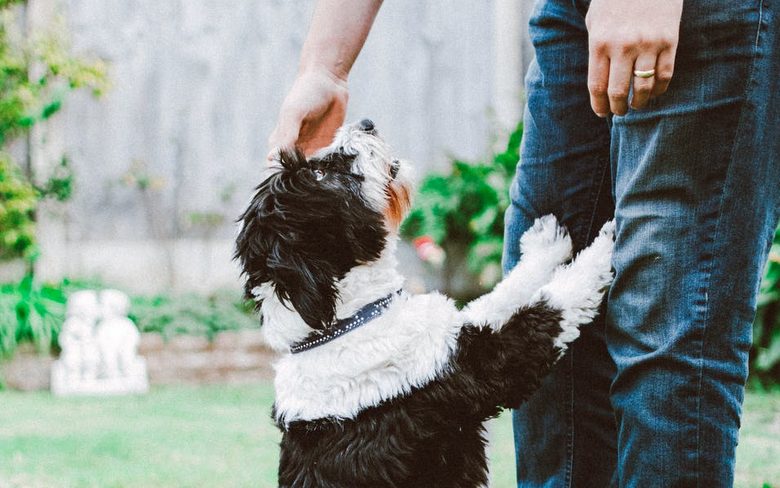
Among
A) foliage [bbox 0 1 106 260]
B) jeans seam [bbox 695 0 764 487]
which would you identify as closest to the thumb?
jeans seam [bbox 695 0 764 487]

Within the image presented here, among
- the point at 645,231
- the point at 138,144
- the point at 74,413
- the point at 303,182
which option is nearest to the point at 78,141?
the point at 138,144

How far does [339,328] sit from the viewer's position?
1.97 metres

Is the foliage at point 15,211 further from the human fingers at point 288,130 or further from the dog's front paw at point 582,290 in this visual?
the dog's front paw at point 582,290

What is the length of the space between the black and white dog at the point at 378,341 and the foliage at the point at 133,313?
297 cm

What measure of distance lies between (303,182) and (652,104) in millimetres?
972

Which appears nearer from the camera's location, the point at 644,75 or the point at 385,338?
the point at 644,75

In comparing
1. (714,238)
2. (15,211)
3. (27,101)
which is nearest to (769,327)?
(714,238)

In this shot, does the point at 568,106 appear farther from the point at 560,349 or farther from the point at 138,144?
the point at 138,144

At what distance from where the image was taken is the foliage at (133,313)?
5180mm

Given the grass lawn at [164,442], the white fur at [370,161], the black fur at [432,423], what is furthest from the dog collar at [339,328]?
the grass lawn at [164,442]

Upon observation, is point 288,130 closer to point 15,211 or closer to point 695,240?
point 695,240

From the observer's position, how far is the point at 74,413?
4.42 m

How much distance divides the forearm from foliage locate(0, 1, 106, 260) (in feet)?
14.1

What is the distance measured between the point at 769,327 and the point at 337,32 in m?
3.68
